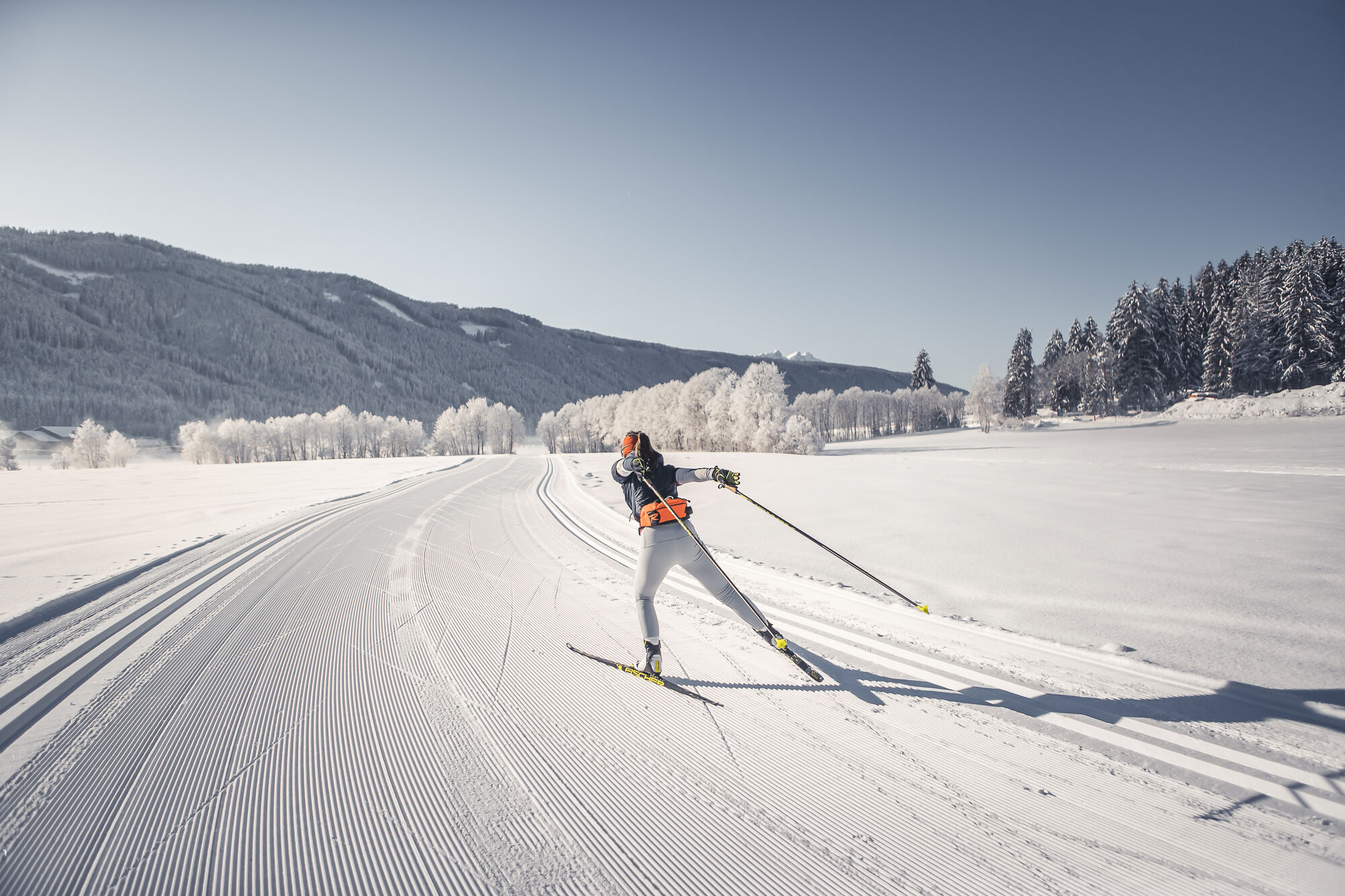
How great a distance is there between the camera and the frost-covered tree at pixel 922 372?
3625 inches

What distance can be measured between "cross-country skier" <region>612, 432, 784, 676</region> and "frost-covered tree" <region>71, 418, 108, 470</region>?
10197cm

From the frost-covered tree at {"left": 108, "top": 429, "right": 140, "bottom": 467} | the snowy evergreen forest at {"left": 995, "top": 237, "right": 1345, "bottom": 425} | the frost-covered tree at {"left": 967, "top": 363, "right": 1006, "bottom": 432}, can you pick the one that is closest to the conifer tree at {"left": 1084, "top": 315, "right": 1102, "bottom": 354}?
the snowy evergreen forest at {"left": 995, "top": 237, "right": 1345, "bottom": 425}

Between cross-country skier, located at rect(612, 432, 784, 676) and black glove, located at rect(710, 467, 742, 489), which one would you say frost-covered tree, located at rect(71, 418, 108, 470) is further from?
black glove, located at rect(710, 467, 742, 489)

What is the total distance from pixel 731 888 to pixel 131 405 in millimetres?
197056

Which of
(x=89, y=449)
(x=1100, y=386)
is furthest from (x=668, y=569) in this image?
(x=89, y=449)

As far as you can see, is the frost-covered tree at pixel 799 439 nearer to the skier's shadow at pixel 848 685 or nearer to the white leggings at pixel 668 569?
the white leggings at pixel 668 569

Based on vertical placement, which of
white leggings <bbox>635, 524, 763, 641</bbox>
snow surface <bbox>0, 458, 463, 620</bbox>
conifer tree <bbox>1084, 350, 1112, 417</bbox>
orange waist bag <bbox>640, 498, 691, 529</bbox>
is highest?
conifer tree <bbox>1084, 350, 1112, 417</bbox>

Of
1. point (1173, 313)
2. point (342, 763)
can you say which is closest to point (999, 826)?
point (342, 763)

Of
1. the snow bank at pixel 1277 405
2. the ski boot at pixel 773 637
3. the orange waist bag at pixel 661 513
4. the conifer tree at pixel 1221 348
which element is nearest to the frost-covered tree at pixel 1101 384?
the conifer tree at pixel 1221 348

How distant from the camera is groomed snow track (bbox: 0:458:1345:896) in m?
2.33

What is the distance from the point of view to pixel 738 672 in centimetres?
435

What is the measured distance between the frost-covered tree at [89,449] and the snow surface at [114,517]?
55571 mm

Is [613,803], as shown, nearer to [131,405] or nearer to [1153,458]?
[1153,458]

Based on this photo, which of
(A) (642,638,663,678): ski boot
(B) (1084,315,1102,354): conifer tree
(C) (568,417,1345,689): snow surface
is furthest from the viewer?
(B) (1084,315,1102,354): conifer tree
